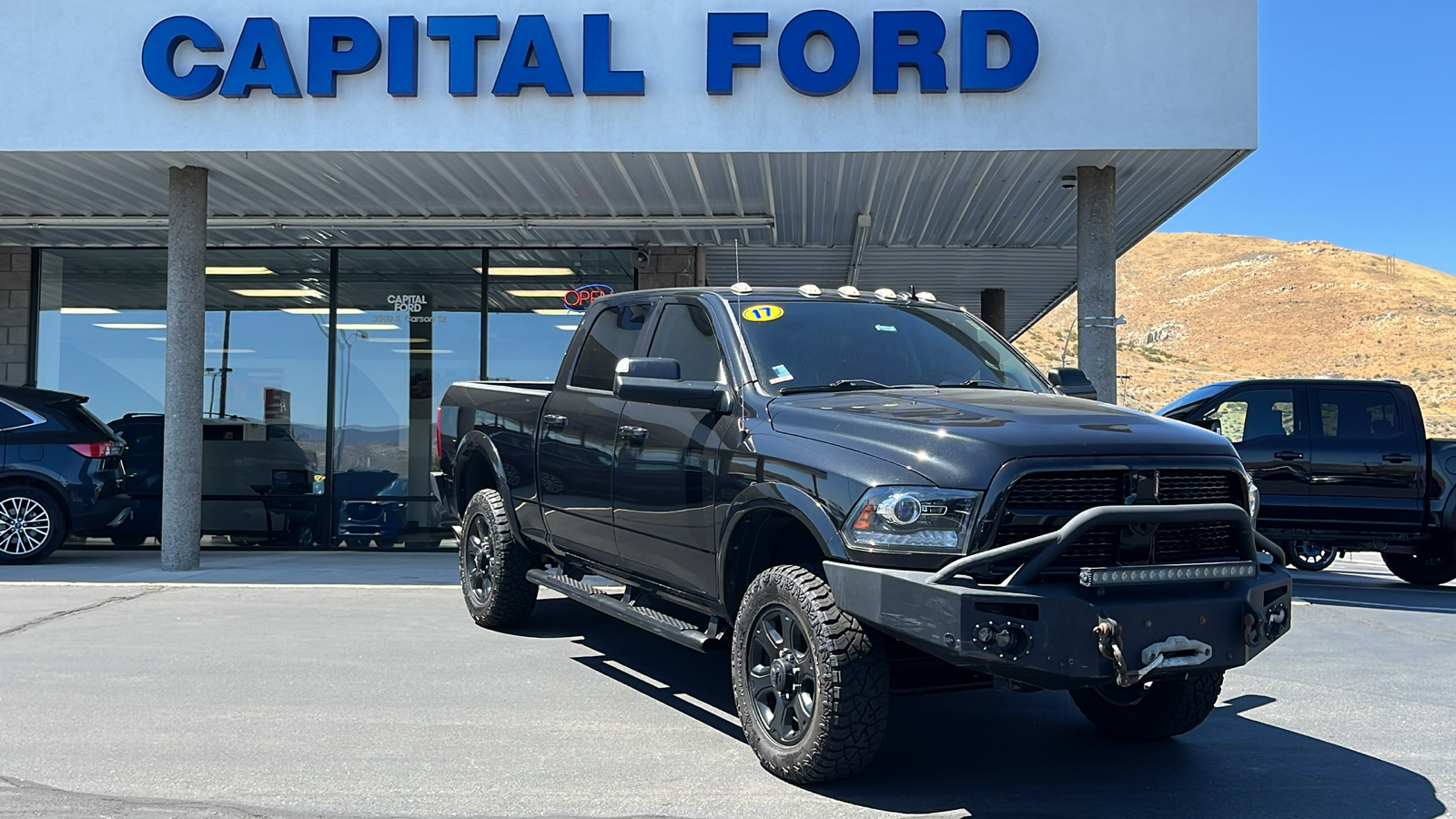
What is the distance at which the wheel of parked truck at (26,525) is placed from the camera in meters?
11.5

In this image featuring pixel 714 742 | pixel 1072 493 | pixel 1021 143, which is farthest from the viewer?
pixel 1021 143

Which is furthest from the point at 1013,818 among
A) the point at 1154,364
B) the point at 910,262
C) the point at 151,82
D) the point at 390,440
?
the point at 1154,364

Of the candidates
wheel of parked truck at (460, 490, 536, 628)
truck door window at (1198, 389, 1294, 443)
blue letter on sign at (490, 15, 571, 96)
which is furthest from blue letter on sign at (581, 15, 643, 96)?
truck door window at (1198, 389, 1294, 443)

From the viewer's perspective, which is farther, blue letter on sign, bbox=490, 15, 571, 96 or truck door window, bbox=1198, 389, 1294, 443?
truck door window, bbox=1198, 389, 1294, 443

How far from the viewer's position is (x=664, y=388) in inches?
204

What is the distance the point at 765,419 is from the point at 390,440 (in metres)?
10.1

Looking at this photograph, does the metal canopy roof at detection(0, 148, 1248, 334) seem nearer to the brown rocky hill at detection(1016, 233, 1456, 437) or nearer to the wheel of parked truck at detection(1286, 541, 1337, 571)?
the wheel of parked truck at detection(1286, 541, 1337, 571)

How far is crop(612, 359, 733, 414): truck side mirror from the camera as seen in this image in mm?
5191

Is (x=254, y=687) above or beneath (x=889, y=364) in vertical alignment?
beneath

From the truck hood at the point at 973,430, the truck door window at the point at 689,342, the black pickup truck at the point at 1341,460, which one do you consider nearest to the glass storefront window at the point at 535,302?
the black pickup truck at the point at 1341,460

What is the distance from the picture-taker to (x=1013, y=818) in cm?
426

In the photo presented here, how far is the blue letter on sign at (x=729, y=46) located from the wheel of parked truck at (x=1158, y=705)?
646cm

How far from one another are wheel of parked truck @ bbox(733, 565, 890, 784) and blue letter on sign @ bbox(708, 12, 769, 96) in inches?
249

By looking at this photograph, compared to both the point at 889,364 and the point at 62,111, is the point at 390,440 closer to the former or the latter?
the point at 62,111
